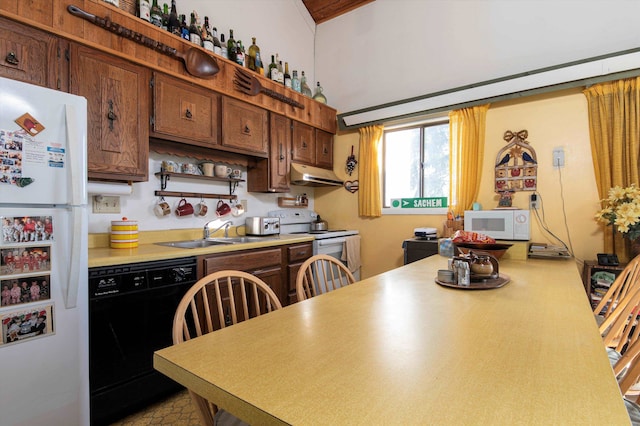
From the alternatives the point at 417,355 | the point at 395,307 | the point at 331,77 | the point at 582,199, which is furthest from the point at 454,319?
the point at 331,77

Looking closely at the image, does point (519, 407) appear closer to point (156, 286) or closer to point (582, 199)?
point (156, 286)

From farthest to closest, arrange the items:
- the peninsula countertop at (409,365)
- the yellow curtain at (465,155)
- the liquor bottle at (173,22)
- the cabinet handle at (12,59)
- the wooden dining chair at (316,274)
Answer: the yellow curtain at (465,155)
the liquor bottle at (173,22)
the cabinet handle at (12,59)
the wooden dining chair at (316,274)
the peninsula countertop at (409,365)

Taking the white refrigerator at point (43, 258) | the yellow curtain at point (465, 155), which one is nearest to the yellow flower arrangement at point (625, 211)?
the yellow curtain at point (465, 155)

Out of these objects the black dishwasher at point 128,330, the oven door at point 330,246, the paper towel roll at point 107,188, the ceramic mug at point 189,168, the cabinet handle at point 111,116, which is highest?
the cabinet handle at point 111,116

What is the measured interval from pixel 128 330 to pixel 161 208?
3.53 ft

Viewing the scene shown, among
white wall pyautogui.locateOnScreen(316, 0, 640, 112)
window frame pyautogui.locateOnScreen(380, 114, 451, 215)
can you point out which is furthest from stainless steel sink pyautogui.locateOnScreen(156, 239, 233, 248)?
white wall pyautogui.locateOnScreen(316, 0, 640, 112)

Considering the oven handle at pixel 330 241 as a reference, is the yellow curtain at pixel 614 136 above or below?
above

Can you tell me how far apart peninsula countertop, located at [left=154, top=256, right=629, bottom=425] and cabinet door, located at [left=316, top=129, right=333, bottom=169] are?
110 inches

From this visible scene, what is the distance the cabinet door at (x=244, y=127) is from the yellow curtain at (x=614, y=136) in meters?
2.75

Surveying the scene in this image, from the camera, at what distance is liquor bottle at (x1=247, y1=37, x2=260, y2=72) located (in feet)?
10.2

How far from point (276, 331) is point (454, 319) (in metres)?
0.54

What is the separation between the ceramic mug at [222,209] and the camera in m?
3.01

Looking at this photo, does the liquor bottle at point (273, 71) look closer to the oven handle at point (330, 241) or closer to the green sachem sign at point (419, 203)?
the oven handle at point (330, 241)

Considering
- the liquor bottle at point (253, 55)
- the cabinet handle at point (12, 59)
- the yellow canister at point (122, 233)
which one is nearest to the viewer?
the cabinet handle at point (12, 59)
